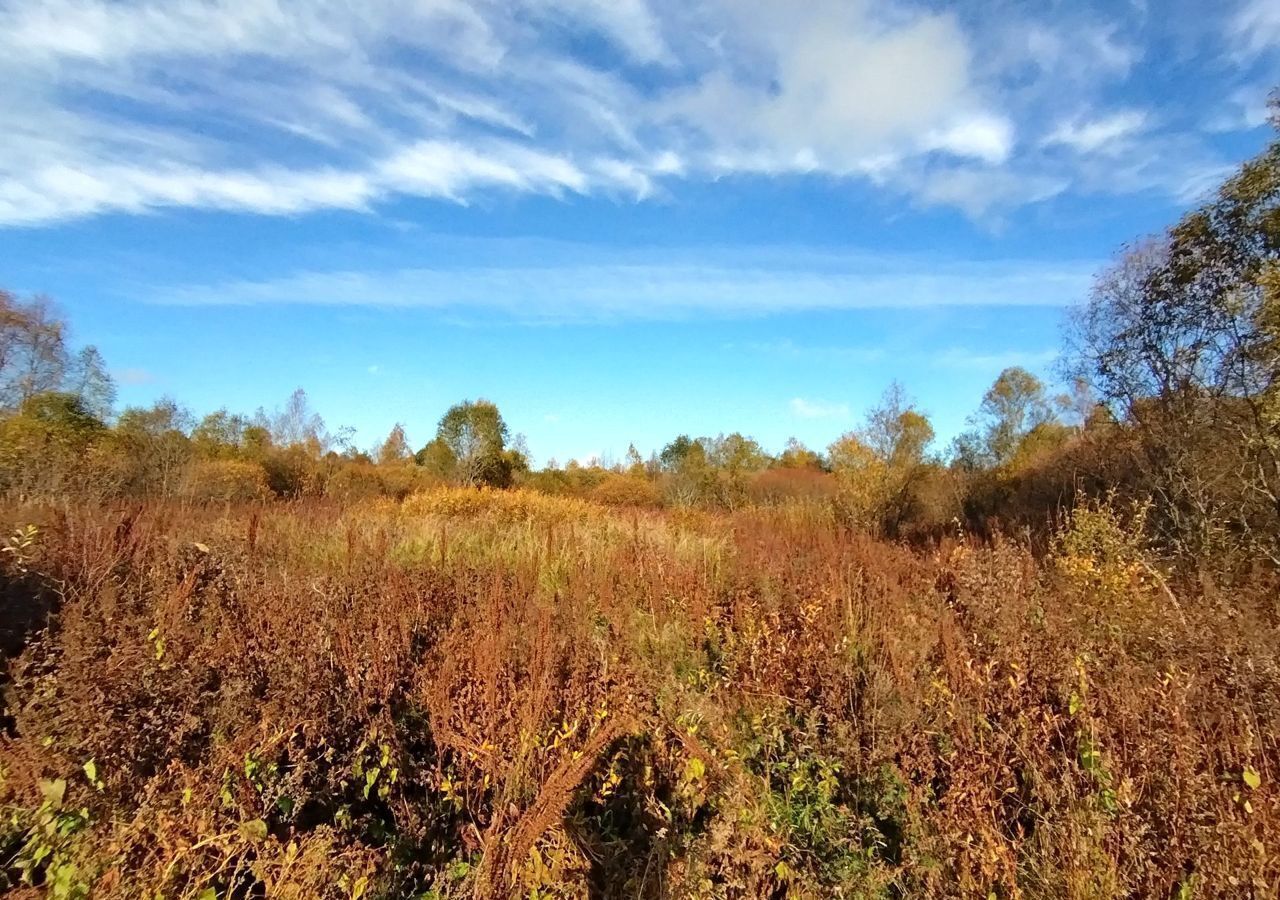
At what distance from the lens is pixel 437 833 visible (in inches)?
115

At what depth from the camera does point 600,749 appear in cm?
295

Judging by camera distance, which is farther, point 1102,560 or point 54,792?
point 1102,560

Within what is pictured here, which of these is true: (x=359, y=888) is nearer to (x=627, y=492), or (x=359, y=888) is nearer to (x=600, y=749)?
(x=600, y=749)

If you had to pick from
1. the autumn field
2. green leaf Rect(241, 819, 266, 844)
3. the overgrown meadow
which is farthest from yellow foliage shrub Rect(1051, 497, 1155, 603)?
green leaf Rect(241, 819, 266, 844)

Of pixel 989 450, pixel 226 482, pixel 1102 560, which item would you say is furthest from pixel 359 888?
pixel 989 450

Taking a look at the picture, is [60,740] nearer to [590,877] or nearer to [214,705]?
[214,705]

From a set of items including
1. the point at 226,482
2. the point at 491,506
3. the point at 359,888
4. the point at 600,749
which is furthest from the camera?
the point at 226,482

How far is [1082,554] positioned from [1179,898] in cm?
399

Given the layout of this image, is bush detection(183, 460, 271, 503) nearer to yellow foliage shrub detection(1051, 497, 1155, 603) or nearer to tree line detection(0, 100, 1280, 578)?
tree line detection(0, 100, 1280, 578)

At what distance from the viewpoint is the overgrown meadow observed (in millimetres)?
2586

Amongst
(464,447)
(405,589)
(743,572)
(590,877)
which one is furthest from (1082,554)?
(464,447)

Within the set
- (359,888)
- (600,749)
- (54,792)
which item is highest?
(600,749)

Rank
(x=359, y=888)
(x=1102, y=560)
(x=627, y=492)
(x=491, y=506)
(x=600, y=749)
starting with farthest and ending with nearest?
(x=627, y=492), (x=491, y=506), (x=1102, y=560), (x=600, y=749), (x=359, y=888)

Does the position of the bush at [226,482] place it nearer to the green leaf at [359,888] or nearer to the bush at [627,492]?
the bush at [627,492]
